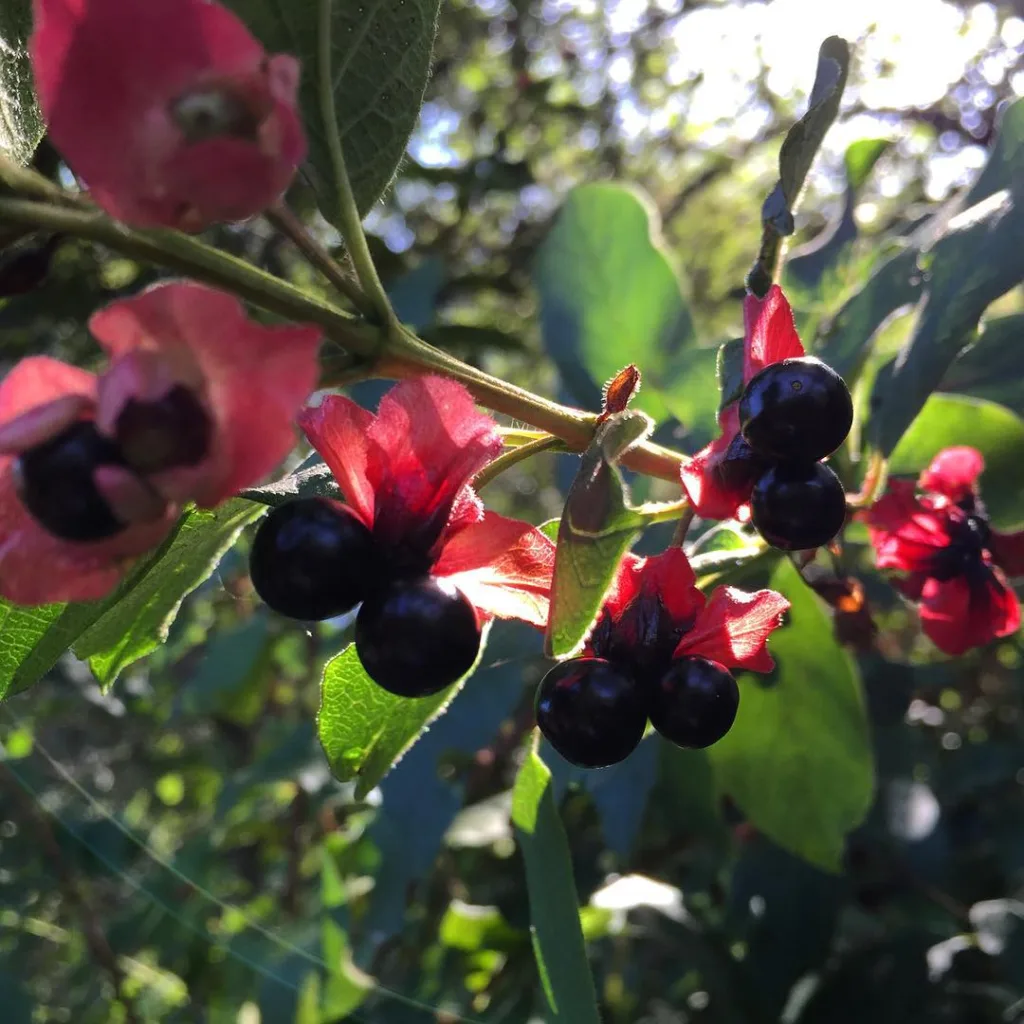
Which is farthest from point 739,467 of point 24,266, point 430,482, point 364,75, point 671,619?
point 24,266

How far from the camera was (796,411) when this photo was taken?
2.10ft

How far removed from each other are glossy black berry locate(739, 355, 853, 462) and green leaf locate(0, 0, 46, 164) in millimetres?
455

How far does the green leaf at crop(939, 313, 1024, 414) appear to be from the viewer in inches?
46.2

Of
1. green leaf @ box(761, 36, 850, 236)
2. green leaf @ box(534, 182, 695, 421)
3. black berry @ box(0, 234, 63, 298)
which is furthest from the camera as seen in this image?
green leaf @ box(534, 182, 695, 421)

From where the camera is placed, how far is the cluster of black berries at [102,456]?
1.43ft

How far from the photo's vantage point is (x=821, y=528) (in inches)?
26.1

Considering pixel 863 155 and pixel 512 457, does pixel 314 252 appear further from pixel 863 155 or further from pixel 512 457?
pixel 863 155

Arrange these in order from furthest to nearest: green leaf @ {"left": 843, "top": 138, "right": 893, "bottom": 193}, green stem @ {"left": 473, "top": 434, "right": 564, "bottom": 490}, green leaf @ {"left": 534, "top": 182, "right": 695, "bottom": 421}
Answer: green leaf @ {"left": 534, "top": 182, "right": 695, "bottom": 421} < green leaf @ {"left": 843, "top": 138, "right": 893, "bottom": 193} < green stem @ {"left": 473, "top": 434, "right": 564, "bottom": 490}

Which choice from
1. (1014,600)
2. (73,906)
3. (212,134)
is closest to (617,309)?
(1014,600)

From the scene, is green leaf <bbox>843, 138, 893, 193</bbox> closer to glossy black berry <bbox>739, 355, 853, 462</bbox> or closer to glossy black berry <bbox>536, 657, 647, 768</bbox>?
glossy black berry <bbox>739, 355, 853, 462</bbox>

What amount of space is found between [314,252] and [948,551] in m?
0.72

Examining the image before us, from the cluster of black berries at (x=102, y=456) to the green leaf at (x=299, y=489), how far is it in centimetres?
14

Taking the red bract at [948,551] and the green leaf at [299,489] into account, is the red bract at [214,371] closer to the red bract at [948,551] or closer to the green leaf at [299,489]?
the green leaf at [299,489]

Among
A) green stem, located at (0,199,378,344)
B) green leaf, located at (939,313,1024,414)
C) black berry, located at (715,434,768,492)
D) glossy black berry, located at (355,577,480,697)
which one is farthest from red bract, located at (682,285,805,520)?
green leaf, located at (939,313,1024,414)
